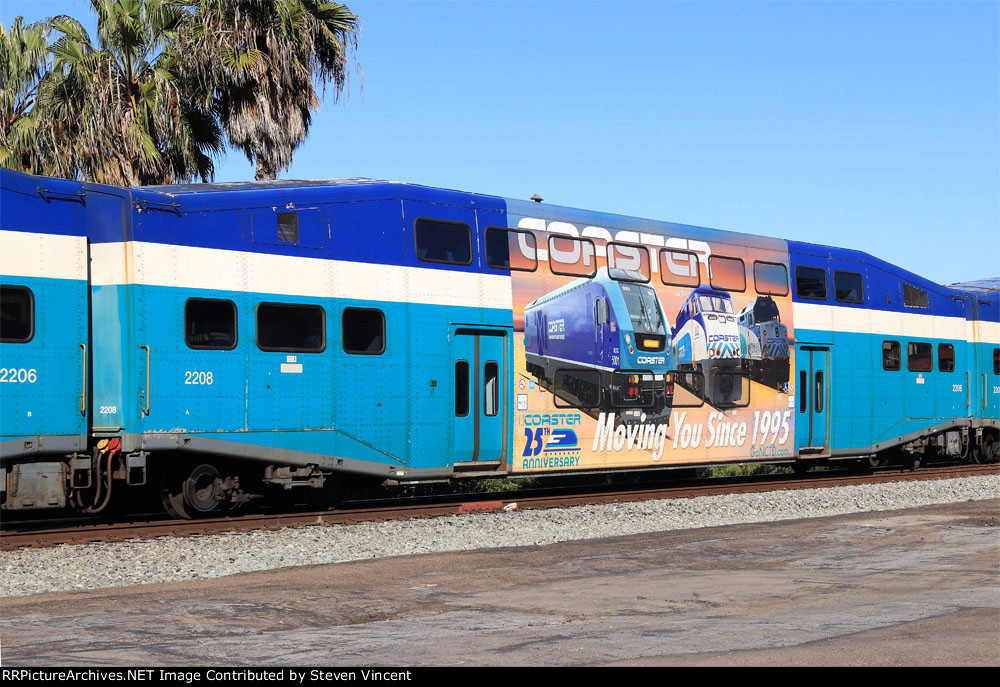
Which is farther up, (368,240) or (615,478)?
(368,240)

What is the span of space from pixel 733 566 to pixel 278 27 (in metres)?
19.0

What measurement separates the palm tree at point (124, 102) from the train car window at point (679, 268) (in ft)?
39.7

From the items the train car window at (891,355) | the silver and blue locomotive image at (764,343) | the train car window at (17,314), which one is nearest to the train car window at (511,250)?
the silver and blue locomotive image at (764,343)

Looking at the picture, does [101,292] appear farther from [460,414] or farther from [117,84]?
[117,84]

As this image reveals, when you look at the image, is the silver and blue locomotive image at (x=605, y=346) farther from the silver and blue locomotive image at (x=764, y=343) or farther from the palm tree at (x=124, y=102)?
the palm tree at (x=124, y=102)

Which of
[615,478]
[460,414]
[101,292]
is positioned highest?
[101,292]

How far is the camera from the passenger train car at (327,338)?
42.2 feet

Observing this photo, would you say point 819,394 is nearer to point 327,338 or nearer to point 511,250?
point 511,250

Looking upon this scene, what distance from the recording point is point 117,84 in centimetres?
2505

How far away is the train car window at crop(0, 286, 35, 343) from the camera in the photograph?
40.7 ft

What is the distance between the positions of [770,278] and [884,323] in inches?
157

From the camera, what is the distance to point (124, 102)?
2509 centimetres

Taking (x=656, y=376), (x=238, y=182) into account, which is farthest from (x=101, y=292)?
(x=656, y=376)
